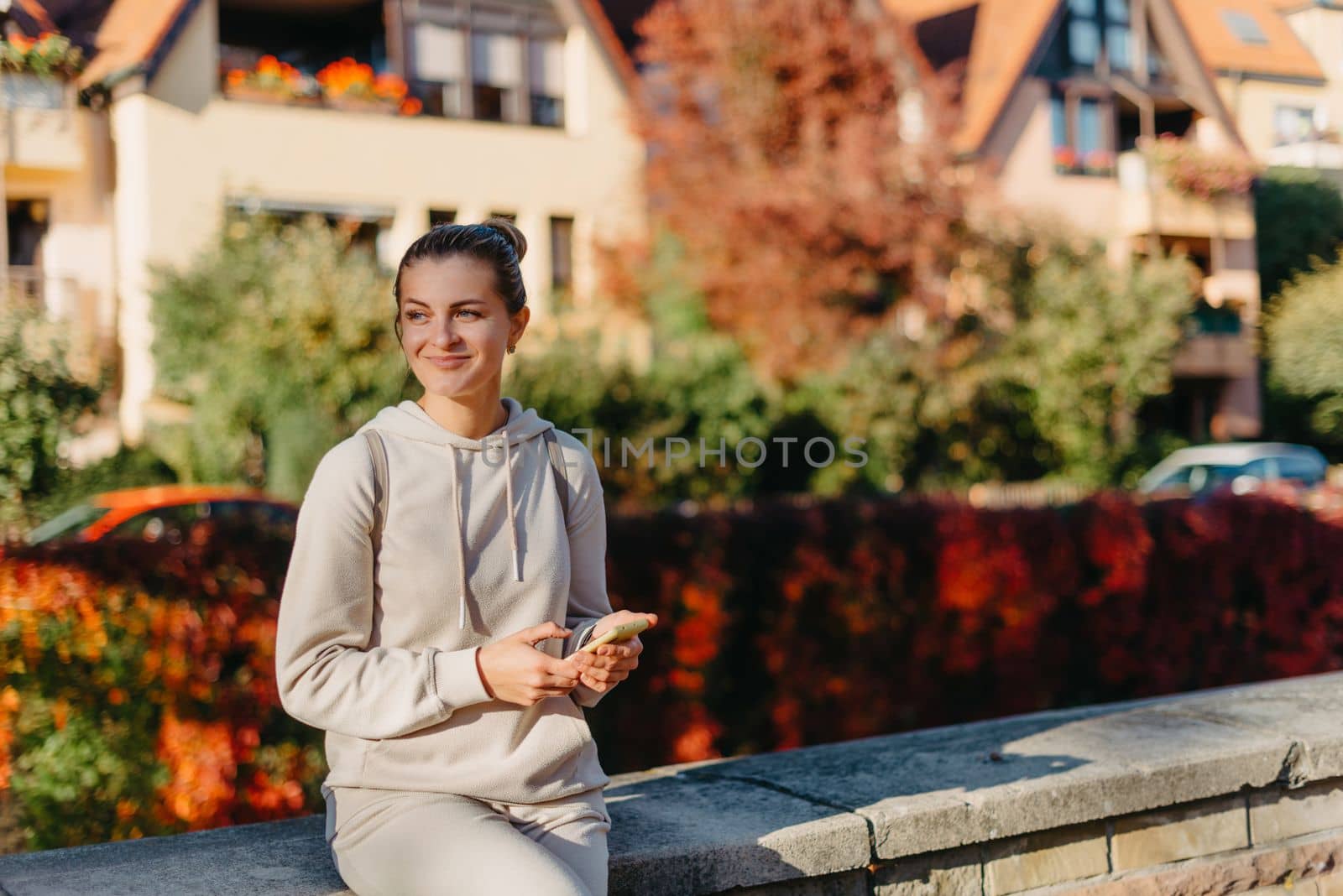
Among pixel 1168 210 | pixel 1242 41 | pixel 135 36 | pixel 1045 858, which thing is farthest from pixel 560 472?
pixel 1242 41

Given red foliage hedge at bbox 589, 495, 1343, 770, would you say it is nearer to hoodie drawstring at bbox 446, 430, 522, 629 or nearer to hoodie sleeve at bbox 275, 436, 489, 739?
hoodie drawstring at bbox 446, 430, 522, 629

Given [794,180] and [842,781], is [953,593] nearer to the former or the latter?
[842,781]

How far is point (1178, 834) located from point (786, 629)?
8.25ft

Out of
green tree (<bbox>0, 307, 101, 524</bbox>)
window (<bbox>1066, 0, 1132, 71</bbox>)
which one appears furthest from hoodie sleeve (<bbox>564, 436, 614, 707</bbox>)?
window (<bbox>1066, 0, 1132, 71</bbox>)

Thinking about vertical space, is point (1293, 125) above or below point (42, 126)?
above

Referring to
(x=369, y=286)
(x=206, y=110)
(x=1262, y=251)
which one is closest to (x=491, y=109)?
(x=206, y=110)

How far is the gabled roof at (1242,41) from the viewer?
28.7 metres

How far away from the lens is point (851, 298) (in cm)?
2014

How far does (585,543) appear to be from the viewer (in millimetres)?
2812

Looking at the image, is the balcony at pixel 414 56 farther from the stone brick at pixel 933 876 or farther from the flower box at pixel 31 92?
the stone brick at pixel 933 876

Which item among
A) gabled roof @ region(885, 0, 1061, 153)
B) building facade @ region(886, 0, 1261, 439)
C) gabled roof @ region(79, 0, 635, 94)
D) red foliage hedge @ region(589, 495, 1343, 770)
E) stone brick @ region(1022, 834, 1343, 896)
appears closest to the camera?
stone brick @ region(1022, 834, 1343, 896)

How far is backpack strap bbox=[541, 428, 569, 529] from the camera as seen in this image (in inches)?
109

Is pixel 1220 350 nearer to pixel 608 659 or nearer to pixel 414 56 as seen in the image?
pixel 414 56

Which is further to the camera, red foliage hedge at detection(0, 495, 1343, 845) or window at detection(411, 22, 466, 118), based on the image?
window at detection(411, 22, 466, 118)
